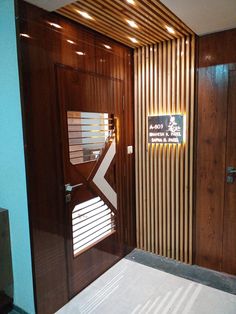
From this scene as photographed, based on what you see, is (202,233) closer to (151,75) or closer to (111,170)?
(111,170)

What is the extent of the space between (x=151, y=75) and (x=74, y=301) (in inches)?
104

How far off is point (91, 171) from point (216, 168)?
1401 mm

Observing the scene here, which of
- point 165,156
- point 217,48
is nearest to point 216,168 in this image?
point 165,156

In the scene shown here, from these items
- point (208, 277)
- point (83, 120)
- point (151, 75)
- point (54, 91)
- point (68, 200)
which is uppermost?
point (151, 75)

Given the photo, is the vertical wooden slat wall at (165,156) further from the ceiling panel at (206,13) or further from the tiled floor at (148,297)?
the tiled floor at (148,297)

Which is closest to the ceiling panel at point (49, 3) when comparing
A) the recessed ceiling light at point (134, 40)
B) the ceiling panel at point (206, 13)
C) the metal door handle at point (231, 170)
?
the ceiling panel at point (206, 13)

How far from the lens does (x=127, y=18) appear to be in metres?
2.20

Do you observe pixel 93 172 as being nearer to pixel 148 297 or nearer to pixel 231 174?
pixel 148 297

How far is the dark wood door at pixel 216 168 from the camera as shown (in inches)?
102

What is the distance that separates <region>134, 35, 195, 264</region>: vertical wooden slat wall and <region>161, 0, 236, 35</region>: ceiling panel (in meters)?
0.31

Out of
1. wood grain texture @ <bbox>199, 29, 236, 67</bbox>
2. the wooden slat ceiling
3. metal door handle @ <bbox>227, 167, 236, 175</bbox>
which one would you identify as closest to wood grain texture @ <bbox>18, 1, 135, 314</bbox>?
the wooden slat ceiling

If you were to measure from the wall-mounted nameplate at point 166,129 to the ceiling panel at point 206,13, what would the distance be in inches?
37.4

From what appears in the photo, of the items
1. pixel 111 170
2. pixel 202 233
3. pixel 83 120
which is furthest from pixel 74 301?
pixel 83 120

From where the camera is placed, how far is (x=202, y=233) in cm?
287
